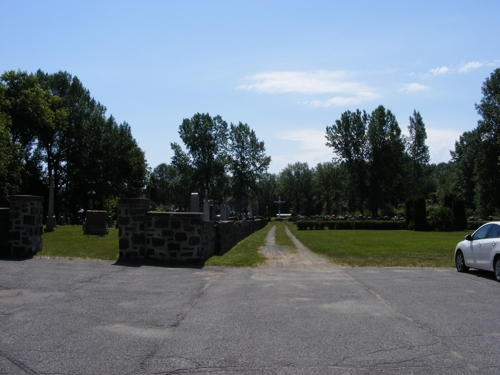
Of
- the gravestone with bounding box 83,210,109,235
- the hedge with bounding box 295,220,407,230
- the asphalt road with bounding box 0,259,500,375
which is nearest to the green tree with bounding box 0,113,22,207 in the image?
the gravestone with bounding box 83,210,109,235

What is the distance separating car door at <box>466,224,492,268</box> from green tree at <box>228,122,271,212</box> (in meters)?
68.0

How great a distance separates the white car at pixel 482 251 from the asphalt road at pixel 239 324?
114cm

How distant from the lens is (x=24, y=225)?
13688 mm

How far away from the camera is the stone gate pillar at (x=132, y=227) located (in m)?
13.7

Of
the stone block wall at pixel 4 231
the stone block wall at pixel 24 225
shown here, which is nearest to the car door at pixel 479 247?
the stone block wall at pixel 24 225

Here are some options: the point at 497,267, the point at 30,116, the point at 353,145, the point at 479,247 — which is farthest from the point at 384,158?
the point at 497,267

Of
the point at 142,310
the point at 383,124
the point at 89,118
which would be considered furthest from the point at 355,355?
the point at 383,124

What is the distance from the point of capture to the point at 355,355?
5.29 meters

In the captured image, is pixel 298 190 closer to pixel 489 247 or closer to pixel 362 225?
pixel 362 225

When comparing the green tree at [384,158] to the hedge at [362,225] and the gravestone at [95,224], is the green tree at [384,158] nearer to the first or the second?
the hedge at [362,225]

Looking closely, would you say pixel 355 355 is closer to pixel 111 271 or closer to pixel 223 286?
pixel 223 286

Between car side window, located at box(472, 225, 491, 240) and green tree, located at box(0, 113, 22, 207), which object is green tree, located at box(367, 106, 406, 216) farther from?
car side window, located at box(472, 225, 491, 240)

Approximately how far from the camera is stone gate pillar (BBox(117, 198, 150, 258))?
1369cm

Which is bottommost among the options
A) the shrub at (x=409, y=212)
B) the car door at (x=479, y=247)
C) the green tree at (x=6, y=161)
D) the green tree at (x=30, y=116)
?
the car door at (x=479, y=247)
